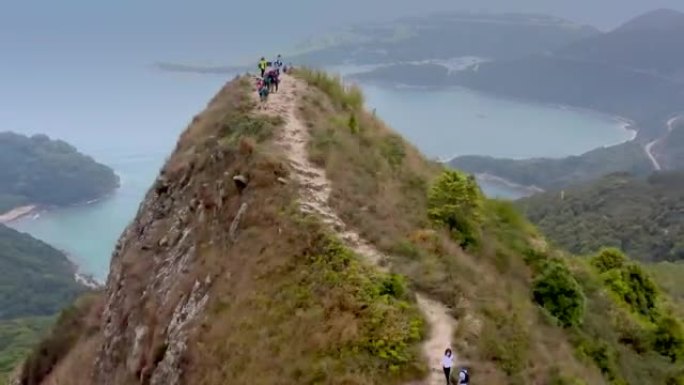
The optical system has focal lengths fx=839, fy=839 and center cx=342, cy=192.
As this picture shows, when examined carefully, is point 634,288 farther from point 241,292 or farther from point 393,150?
point 241,292

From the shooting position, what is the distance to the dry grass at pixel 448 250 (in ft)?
46.9

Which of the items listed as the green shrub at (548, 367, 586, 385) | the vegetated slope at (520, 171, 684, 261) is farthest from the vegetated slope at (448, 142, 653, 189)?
the green shrub at (548, 367, 586, 385)

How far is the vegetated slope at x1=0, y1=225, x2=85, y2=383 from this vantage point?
121250 mm

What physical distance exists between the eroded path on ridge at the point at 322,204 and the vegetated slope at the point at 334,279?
6 cm

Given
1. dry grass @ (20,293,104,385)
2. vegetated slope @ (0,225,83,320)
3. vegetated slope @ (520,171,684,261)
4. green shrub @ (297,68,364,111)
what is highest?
green shrub @ (297,68,364,111)

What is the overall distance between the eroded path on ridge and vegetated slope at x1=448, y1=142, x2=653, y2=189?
143m

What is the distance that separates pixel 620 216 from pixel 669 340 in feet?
240

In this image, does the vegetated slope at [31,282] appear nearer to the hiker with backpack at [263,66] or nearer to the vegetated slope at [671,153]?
the hiker with backpack at [263,66]

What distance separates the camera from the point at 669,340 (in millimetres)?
22047

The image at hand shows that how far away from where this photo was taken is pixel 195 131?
2784 cm

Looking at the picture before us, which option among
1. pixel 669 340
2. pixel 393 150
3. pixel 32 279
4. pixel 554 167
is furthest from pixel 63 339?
pixel 554 167

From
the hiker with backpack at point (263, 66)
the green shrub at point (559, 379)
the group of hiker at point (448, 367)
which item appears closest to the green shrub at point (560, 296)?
the green shrub at point (559, 379)

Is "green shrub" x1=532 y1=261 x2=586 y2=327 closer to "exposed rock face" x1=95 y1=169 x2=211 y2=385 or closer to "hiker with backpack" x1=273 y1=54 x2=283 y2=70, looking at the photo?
"exposed rock face" x1=95 y1=169 x2=211 y2=385

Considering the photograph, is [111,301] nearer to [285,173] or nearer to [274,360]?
[285,173]
